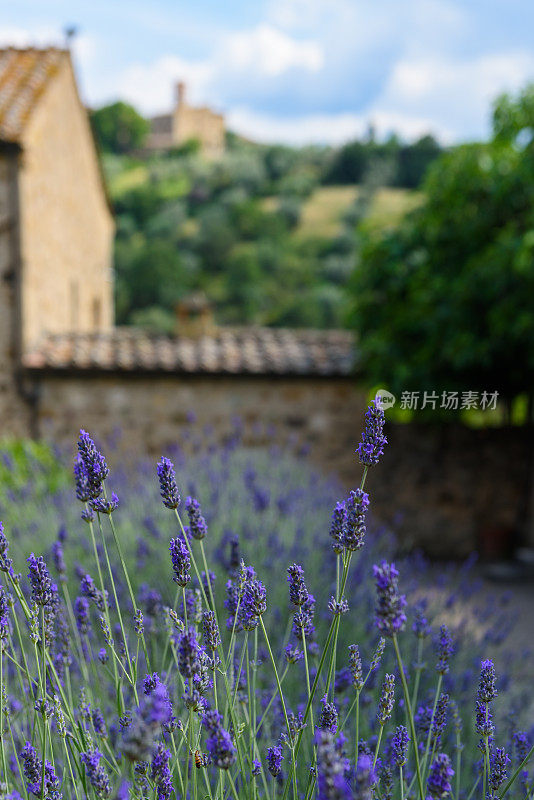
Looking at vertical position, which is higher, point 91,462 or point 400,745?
point 91,462

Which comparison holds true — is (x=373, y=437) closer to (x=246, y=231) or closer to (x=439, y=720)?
(x=439, y=720)

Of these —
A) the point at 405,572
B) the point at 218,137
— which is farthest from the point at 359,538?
the point at 218,137

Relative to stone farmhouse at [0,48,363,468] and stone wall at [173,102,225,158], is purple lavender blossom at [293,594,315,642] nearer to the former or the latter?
stone farmhouse at [0,48,363,468]

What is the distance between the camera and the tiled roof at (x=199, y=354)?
1008 centimetres

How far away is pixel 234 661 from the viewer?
7.32ft

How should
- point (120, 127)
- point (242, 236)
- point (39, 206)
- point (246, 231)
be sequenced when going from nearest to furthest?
point (39, 206) < point (246, 231) < point (242, 236) < point (120, 127)

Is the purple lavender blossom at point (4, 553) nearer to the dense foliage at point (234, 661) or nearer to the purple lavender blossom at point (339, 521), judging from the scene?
the dense foliage at point (234, 661)

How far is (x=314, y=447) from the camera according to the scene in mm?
10492

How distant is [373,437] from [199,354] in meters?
9.25

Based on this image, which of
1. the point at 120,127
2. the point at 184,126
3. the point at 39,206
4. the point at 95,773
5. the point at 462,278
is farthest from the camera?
the point at 120,127

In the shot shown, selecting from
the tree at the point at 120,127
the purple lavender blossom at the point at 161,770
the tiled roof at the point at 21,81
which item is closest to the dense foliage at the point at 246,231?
the tree at the point at 120,127

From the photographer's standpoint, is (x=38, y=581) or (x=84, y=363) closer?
(x=38, y=581)

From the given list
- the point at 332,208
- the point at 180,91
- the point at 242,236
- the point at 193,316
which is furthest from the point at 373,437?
the point at 180,91

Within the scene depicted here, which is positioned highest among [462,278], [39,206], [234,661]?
[39,206]
